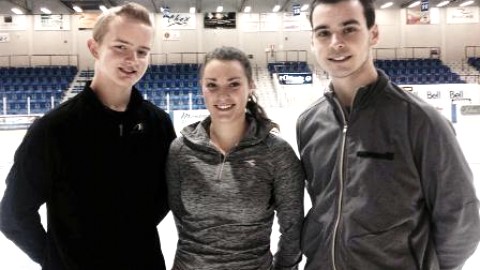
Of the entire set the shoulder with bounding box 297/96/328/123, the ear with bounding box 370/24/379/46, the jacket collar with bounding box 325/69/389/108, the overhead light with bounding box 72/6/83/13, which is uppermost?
the overhead light with bounding box 72/6/83/13

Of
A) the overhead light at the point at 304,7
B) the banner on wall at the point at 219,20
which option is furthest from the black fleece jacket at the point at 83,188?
the banner on wall at the point at 219,20

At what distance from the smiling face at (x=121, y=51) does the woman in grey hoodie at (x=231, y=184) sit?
0.90 feet

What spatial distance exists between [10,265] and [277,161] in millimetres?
2724

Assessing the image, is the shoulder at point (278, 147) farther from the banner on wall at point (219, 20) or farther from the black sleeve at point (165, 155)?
the banner on wall at point (219, 20)

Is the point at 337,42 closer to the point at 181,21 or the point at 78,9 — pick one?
the point at 78,9

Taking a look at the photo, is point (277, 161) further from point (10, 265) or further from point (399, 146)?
point (10, 265)

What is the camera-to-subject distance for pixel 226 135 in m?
1.96

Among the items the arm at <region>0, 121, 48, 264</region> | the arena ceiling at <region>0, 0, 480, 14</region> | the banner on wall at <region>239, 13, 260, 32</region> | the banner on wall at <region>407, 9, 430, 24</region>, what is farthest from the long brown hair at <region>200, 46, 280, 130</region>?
the banner on wall at <region>407, 9, 430, 24</region>

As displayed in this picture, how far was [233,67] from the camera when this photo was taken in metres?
1.91

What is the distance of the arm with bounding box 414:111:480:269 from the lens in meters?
1.63

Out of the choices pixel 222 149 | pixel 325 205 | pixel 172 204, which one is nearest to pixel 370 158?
pixel 325 205

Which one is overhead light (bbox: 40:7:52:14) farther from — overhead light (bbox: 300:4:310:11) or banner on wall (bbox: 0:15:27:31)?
overhead light (bbox: 300:4:310:11)

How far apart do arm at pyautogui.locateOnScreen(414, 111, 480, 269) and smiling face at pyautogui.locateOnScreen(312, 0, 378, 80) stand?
1.09ft

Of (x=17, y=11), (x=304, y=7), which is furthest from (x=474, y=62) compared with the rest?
(x=17, y=11)
